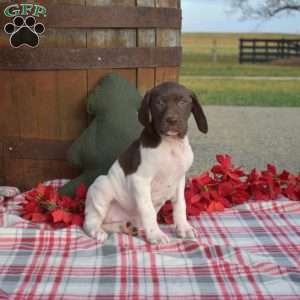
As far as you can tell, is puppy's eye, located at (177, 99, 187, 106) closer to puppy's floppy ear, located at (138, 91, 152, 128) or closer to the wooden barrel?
puppy's floppy ear, located at (138, 91, 152, 128)

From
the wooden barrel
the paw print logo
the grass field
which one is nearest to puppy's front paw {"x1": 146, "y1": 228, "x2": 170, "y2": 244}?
the wooden barrel

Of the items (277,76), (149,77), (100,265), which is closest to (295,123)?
(149,77)

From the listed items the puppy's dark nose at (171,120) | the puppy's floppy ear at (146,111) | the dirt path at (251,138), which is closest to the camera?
the puppy's dark nose at (171,120)

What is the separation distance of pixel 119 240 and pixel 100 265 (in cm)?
34

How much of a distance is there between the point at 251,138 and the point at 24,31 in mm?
4463

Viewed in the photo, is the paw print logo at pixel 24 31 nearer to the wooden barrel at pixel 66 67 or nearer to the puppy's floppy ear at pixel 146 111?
the wooden barrel at pixel 66 67

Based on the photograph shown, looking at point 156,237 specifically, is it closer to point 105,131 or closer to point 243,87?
point 105,131

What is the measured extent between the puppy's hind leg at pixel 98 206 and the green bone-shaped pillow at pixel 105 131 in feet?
1.78

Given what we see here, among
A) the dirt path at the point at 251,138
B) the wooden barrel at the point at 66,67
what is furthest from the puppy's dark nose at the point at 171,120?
the dirt path at the point at 251,138

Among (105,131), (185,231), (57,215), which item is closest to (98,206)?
(57,215)

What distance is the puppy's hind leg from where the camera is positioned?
3.21 metres

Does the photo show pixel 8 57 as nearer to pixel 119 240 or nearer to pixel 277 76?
pixel 119 240

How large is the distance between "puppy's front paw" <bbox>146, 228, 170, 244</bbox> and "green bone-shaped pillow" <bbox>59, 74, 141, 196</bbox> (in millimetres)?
829

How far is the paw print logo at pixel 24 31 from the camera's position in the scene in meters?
3.83
